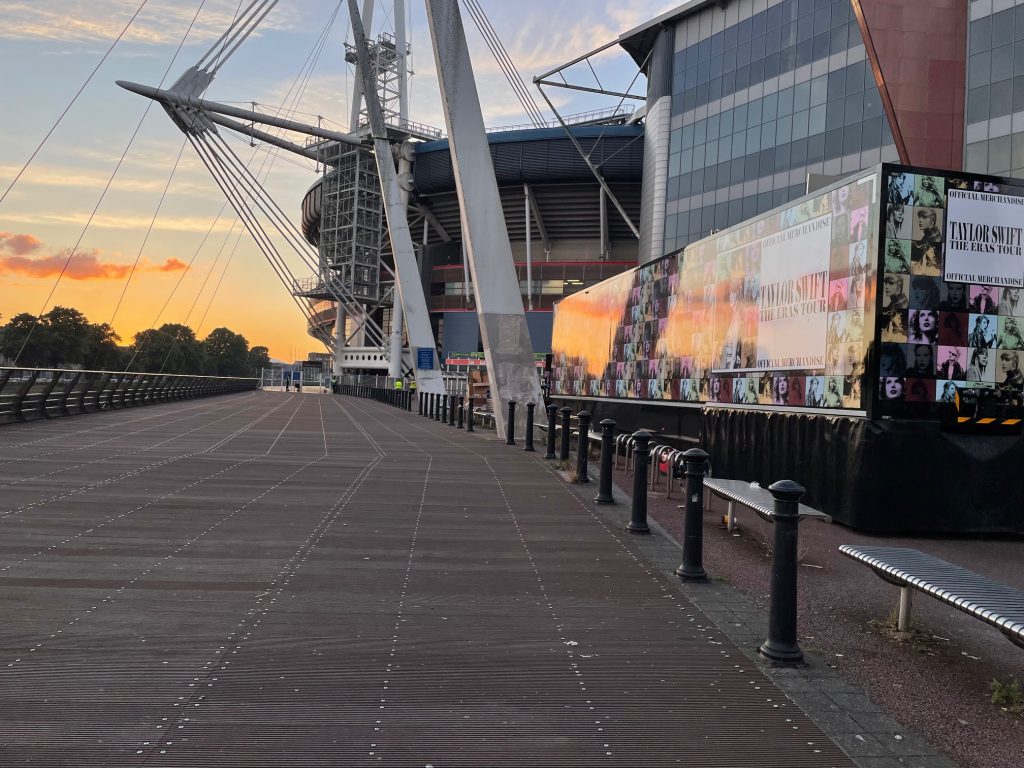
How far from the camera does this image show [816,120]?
40.5 m

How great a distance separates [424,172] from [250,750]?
7112 centimetres

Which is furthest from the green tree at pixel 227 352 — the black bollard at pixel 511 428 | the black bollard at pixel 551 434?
the black bollard at pixel 551 434

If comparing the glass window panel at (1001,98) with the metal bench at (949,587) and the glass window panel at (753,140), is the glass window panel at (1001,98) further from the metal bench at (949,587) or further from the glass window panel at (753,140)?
the metal bench at (949,587)

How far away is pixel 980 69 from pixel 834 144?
8448 mm

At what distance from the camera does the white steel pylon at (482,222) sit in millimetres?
20250

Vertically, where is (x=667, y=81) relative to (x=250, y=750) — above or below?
above

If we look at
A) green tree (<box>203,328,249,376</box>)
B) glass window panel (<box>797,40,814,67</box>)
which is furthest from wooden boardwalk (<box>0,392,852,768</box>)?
green tree (<box>203,328,249,376</box>)

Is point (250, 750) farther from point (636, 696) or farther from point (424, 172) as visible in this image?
point (424, 172)

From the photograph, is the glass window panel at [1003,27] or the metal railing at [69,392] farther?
the glass window panel at [1003,27]

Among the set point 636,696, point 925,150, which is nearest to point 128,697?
point 636,696

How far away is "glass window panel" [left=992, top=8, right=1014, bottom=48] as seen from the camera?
30.3 meters

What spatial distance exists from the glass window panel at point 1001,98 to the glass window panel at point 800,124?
1079cm

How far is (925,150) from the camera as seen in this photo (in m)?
17.0

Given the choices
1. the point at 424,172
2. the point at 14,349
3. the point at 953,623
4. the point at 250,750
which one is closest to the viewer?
the point at 250,750
